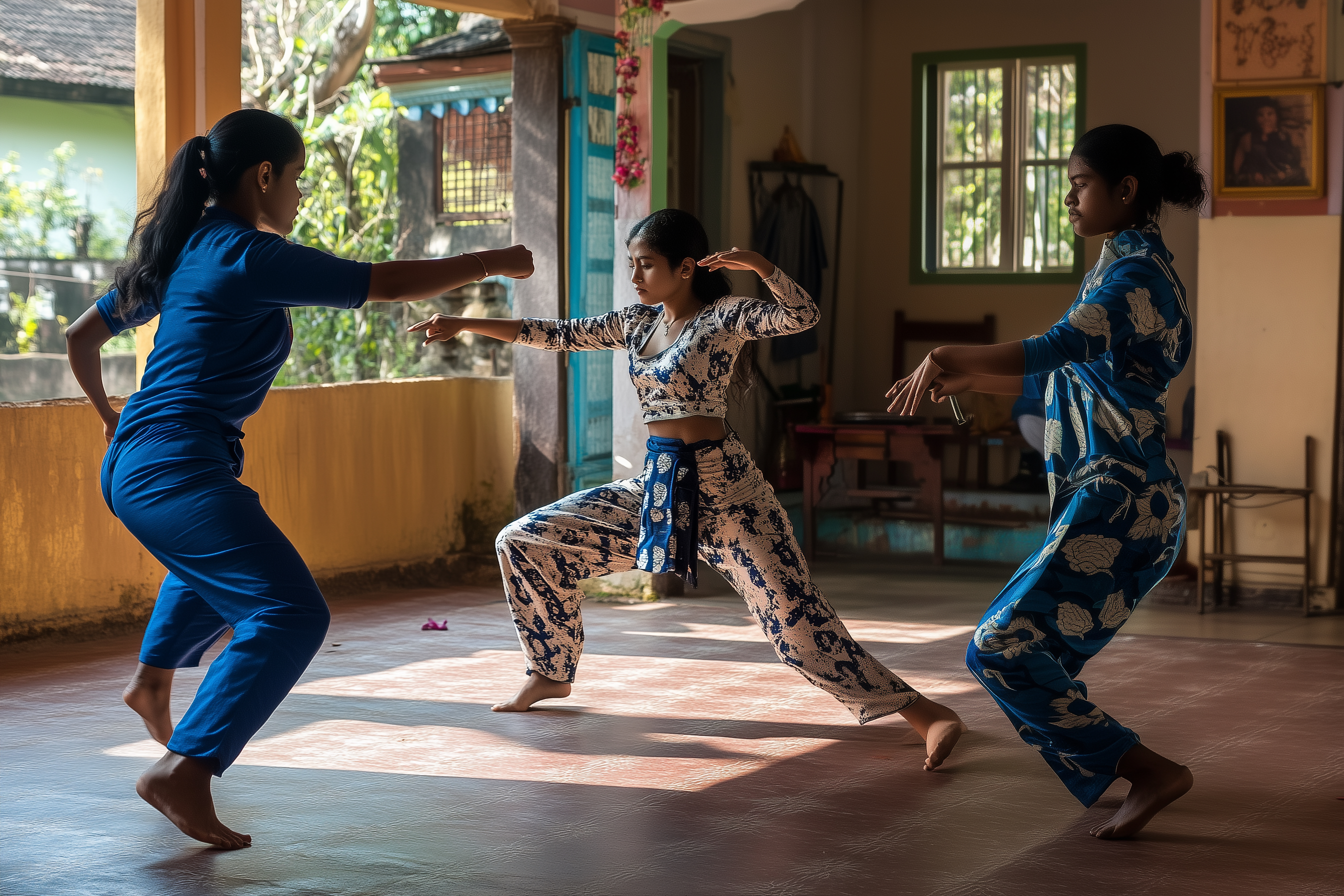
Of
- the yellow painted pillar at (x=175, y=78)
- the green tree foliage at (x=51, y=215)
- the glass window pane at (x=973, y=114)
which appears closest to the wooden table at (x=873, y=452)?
the glass window pane at (x=973, y=114)

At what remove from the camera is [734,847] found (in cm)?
344

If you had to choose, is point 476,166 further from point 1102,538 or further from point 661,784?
point 1102,538

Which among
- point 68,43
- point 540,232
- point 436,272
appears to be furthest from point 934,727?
point 68,43

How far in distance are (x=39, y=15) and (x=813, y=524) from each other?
1142 cm

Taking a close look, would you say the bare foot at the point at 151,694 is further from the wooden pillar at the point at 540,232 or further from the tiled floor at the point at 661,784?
the wooden pillar at the point at 540,232

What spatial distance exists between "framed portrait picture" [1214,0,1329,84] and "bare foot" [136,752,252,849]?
5.82 metres

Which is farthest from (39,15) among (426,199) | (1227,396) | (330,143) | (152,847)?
(152,847)

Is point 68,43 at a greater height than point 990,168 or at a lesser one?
greater

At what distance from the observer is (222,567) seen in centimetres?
335

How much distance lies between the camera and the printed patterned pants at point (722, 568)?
4383 mm

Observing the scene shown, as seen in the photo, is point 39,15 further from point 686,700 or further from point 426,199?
point 686,700

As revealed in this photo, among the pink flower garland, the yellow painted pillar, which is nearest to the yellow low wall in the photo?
the yellow painted pillar

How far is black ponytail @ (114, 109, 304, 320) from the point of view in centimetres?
349

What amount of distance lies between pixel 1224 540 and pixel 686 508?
12.6 ft
